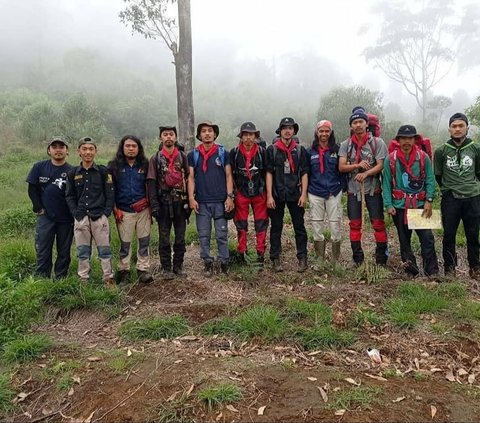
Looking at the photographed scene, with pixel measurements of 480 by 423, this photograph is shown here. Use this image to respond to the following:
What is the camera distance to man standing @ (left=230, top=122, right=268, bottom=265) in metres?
6.23

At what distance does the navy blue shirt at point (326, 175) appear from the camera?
630 cm

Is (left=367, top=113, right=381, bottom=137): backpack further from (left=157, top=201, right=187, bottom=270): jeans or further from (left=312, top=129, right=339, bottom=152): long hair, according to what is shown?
(left=157, top=201, right=187, bottom=270): jeans

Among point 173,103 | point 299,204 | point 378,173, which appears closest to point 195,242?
point 299,204

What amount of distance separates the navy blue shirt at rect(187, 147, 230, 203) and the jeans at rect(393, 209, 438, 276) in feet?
8.25

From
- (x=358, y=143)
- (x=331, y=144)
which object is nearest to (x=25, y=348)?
(x=331, y=144)

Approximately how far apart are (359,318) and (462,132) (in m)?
2.92

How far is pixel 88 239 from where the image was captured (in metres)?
5.83

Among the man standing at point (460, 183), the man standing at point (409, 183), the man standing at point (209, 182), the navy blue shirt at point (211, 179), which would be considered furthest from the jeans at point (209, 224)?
the man standing at point (460, 183)

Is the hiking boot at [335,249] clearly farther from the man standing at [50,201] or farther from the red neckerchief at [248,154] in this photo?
the man standing at [50,201]

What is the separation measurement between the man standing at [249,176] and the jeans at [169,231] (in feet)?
2.73

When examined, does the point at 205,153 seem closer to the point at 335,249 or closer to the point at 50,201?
the point at 50,201

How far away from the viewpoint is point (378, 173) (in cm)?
614

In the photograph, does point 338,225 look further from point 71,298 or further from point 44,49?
point 44,49

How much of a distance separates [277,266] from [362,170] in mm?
1884
